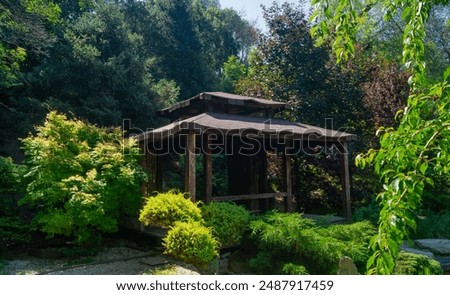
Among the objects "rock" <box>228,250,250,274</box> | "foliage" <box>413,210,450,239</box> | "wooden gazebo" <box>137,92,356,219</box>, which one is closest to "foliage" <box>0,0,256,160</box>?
"wooden gazebo" <box>137,92,356,219</box>

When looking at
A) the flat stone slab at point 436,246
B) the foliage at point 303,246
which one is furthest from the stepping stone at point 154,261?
the flat stone slab at point 436,246

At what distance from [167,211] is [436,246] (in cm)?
623

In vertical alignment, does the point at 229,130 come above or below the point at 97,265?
above

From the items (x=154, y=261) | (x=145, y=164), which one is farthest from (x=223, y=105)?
(x=154, y=261)

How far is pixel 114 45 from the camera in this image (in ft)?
63.5

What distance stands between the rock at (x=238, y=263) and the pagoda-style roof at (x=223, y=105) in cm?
494

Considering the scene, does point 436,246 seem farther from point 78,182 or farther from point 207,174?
point 78,182

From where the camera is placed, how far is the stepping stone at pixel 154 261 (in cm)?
773

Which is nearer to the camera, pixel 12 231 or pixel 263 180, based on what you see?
pixel 12 231

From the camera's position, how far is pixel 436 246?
8.66 metres

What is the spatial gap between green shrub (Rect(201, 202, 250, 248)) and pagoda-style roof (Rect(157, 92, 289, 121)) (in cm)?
427

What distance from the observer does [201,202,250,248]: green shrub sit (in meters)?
7.39

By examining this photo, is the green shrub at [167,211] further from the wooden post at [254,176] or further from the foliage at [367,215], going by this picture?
the foliage at [367,215]
